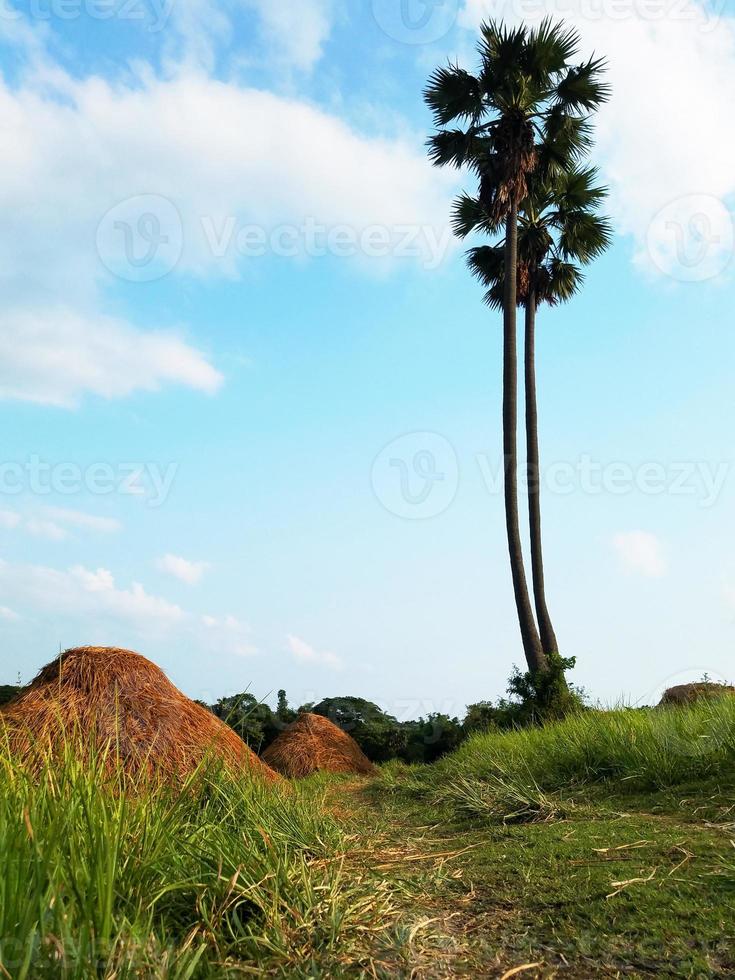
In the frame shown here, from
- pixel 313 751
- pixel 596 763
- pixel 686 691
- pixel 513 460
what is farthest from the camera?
pixel 513 460

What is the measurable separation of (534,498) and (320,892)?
15789 millimetres

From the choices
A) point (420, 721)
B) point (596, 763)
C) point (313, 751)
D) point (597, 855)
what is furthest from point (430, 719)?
point (597, 855)

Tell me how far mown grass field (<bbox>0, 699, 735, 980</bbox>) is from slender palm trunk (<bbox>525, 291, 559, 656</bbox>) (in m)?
12.6

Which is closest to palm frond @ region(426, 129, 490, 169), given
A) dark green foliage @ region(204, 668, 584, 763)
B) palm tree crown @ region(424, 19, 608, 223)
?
palm tree crown @ region(424, 19, 608, 223)

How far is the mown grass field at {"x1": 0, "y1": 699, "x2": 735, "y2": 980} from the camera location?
215 centimetres

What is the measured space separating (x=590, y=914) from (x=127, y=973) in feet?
6.03

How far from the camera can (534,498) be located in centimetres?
1809

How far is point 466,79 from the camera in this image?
1883 centimetres

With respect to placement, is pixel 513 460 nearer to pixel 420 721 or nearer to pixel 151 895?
pixel 420 721

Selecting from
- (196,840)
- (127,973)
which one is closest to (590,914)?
(196,840)

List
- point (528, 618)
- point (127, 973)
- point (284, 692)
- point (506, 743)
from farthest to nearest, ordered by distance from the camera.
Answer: point (284, 692) → point (528, 618) → point (506, 743) → point (127, 973)

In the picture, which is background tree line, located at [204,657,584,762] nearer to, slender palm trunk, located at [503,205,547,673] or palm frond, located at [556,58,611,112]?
slender palm trunk, located at [503,205,547,673]

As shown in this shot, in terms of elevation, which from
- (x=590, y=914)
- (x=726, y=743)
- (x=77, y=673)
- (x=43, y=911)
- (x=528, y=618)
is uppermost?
(x=528, y=618)

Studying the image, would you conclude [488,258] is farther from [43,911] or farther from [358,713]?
[43,911]
